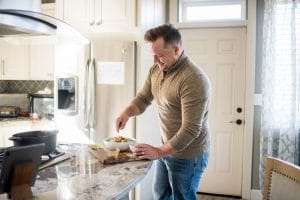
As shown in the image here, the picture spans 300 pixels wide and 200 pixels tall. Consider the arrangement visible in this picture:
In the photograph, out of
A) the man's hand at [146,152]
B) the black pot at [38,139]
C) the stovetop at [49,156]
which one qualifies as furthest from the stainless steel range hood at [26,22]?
the man's hand at [146,152]

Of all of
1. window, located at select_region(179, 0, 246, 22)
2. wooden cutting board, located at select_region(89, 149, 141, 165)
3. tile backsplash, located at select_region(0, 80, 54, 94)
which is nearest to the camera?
wooden cutting board, located at select_region(89, 149, 141, 165)

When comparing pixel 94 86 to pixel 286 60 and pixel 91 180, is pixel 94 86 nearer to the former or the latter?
pixel 91 180

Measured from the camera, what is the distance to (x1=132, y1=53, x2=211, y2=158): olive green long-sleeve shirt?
1709 mm

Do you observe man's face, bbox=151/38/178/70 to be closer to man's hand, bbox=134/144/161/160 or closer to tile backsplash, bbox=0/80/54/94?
man's hand, bbox=134/144/161/160

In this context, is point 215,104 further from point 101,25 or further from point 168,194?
point 168,194

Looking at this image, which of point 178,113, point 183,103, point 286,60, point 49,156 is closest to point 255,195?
point 286,60

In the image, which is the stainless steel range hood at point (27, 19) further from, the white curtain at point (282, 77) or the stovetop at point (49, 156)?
the white curtain at point (282, 77)

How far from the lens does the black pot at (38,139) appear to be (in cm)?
147

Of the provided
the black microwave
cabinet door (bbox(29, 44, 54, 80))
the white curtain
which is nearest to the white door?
the white curtain

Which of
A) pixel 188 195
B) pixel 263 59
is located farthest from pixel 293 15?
pixel 188 195

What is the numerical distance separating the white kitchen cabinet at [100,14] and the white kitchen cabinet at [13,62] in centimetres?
96

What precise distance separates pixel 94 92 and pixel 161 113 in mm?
1226

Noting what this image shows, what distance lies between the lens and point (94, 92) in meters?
3.05

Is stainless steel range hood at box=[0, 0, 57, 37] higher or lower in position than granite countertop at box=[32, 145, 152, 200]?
higher
